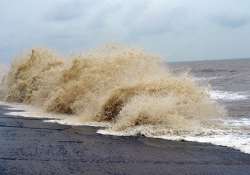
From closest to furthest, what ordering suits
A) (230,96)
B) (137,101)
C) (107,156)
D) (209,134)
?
(107,156) < (209,134) < (137,101) < (230,96)

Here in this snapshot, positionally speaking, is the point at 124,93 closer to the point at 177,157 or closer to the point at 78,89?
the point at 78,89

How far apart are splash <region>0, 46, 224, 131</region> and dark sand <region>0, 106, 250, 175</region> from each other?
1.73 metres

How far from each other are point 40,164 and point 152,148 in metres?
2.85

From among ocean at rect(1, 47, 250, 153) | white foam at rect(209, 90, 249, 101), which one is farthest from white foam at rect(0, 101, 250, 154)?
white foam at rect(209, 90, 249, 101)

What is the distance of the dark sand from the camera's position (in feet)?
29.6

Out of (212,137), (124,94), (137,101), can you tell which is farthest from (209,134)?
(124,94)

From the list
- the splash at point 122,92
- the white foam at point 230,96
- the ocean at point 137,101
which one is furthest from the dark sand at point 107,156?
the white foam at point 230,96

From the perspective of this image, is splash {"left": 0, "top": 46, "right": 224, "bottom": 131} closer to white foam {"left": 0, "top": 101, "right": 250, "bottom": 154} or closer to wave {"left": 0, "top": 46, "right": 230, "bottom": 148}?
wave {"left": 0, "top": 46, "right": 230, "bottom": 148}

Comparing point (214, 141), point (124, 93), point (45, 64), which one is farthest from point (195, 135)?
point (45, 64)

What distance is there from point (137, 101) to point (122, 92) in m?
2.17

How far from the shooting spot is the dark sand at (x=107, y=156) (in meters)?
9.02

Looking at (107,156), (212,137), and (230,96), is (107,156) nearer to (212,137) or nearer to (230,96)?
(212,137)

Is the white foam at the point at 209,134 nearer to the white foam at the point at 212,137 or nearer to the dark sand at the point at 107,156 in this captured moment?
the white foam at the point at 212,137

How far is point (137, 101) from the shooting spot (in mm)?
14570
